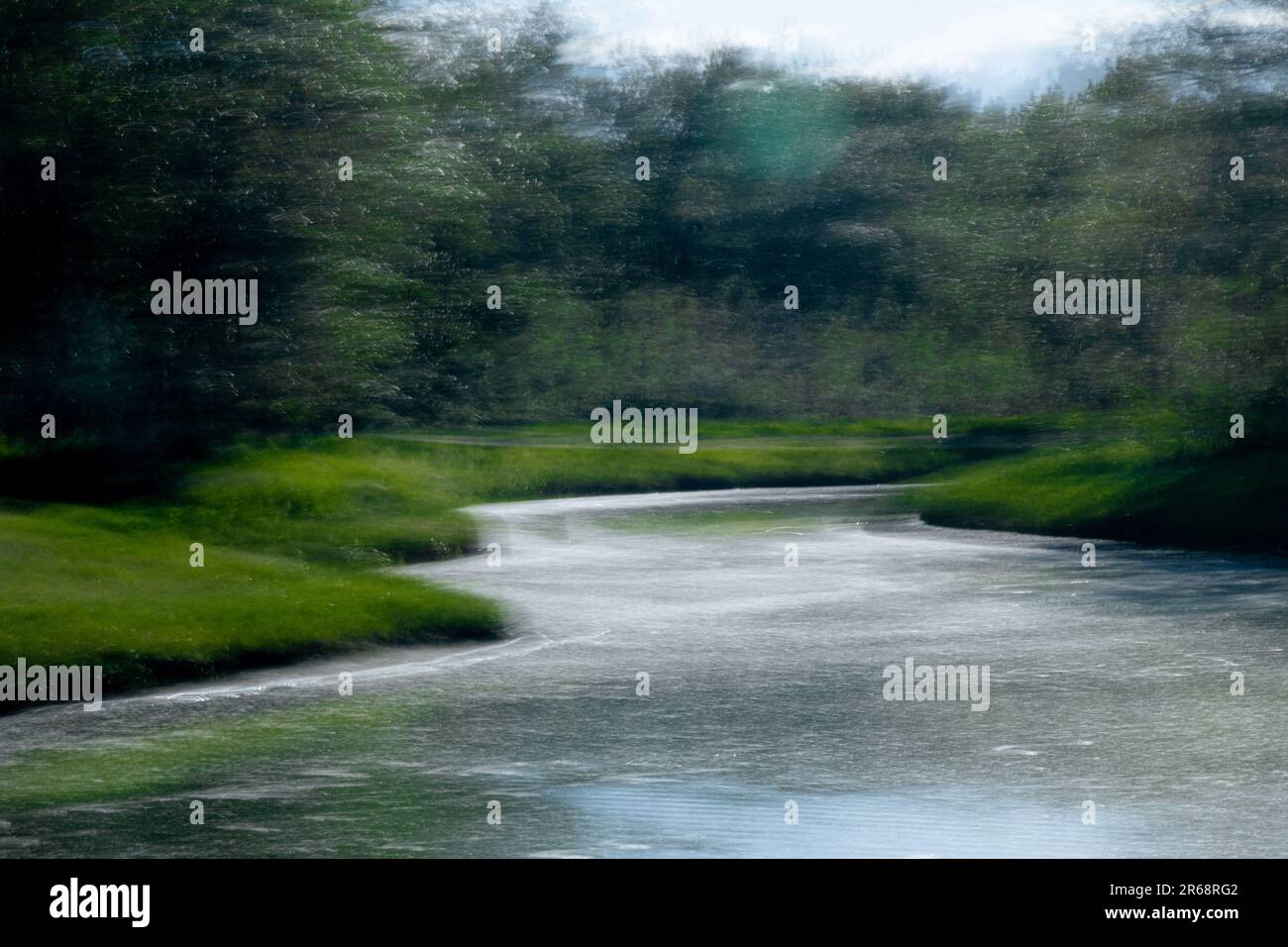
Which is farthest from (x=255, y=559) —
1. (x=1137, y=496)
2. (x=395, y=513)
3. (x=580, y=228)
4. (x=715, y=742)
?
(x=580, y=228)

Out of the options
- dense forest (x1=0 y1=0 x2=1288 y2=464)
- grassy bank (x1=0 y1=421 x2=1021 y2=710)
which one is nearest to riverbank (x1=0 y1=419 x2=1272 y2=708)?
grassy bank (x1=0 y1=421 x2=1021 y2=710)

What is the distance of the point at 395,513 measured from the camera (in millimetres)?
33250

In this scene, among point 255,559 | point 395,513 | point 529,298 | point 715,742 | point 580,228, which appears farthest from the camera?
point 580,228

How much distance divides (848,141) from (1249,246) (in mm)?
21441

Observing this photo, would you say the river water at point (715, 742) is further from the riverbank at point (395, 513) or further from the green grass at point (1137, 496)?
the green grass at point (1137, 496)

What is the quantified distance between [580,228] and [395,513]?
55.6ft

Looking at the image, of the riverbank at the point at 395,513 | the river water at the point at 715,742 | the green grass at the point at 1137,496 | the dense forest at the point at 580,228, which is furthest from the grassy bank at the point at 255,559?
the green grass at the point at 1137,496

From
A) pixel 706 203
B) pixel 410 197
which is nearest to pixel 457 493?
pixel 410 197

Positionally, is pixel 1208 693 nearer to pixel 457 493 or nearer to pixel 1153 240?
pixel 1153 240

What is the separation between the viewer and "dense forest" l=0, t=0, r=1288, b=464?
87.0 feet

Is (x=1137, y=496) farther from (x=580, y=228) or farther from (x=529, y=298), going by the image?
(x=580, y=228)

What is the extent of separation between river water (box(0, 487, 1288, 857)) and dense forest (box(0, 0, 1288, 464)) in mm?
7234

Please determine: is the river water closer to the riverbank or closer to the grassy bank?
the grassy bank

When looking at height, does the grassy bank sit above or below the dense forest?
below
